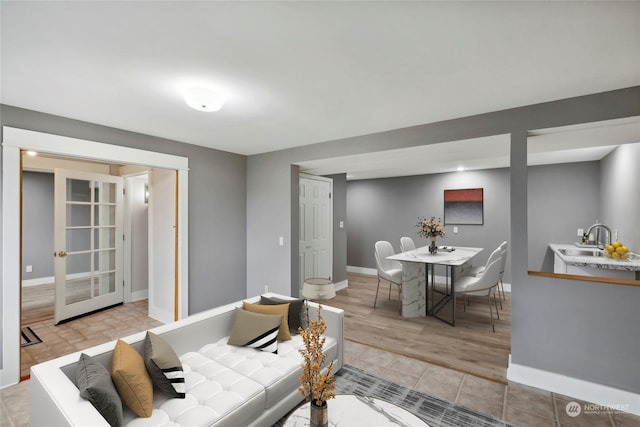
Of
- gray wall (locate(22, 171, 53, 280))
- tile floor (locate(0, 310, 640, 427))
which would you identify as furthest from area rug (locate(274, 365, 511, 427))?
gray wall (locate(22, 171, 53, 280))

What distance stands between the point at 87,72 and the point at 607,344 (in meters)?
4.25

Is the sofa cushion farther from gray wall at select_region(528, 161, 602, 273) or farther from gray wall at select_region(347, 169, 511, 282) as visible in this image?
gray wall at select_region(528, 161, 602, 273)

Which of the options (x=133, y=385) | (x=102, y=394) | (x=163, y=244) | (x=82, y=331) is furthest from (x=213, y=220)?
(x=102, y=394)

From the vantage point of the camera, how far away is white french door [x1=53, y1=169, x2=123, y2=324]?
393 centimetres

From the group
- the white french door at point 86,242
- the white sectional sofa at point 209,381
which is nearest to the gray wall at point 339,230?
the white sectional sofa at point 209,381

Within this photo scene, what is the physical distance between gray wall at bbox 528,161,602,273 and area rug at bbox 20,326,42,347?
7.30 meters

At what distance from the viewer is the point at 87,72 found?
6.47ft

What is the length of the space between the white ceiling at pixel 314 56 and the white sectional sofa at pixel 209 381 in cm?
177

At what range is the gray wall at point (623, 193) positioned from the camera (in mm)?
3170

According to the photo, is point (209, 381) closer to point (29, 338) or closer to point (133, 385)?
point (133, 385)

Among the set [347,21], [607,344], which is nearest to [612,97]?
[607,344]

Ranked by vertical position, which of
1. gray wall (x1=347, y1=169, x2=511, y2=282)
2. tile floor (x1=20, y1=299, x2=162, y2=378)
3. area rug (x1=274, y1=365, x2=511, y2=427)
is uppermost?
gray wall (x1=347, y1=169, x2=511, y2=282)

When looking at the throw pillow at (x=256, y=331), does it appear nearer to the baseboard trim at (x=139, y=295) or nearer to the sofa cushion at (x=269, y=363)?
the sofa cushion at (x=269, y=363)

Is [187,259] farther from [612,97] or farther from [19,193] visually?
[612,97]
